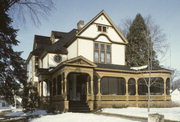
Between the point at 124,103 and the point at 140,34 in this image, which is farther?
the point at 140,34

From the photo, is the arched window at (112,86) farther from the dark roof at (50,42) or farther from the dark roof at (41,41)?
the dark roof at (41,41)

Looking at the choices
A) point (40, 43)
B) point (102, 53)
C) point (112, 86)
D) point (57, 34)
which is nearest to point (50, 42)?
point (40, 43)

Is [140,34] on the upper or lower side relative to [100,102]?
upper

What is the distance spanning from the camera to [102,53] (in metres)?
29.0

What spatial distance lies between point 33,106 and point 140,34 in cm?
3367

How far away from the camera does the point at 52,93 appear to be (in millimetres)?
26312

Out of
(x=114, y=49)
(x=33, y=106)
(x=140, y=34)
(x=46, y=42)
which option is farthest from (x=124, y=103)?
(x=140, y=34)

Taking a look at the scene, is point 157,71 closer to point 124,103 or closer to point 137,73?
point 137,73

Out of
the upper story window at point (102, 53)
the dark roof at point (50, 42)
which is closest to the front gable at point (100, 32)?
the upper story window at point (102, 53)

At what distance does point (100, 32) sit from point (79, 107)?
10.3 m

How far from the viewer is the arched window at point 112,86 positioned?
1151 inches

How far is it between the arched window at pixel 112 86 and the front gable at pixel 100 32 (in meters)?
4.96

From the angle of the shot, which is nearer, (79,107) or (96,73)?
(79,107)

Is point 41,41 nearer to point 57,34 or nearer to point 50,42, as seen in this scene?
point 50,42
